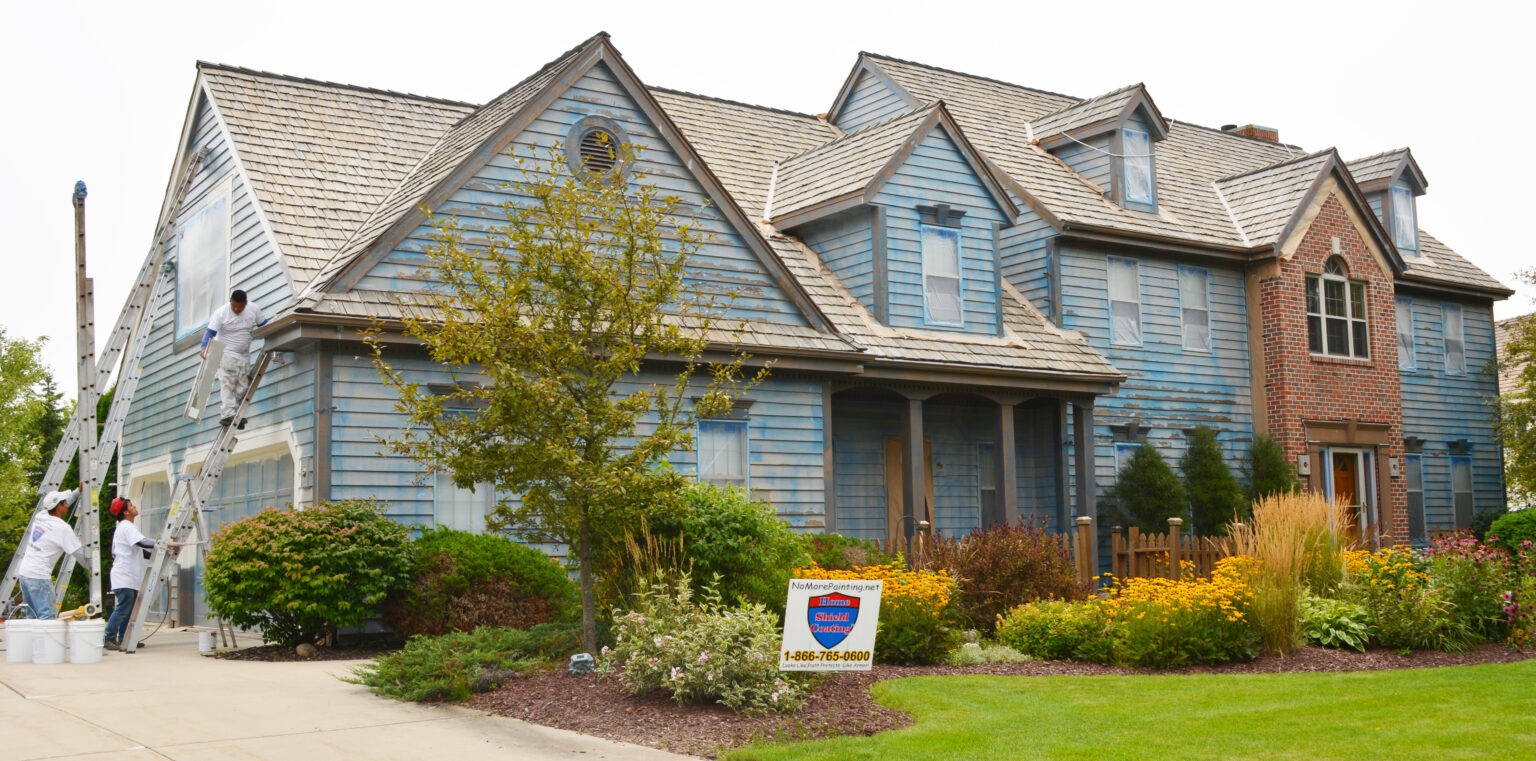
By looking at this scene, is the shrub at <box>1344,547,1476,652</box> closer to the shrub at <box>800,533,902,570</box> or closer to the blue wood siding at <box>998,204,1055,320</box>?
the shrub at <box>800,533,902,570</box>

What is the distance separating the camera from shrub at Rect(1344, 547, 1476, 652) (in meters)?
13.9

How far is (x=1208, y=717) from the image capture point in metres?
9.55

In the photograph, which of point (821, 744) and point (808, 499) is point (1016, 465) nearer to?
point (808, 499)

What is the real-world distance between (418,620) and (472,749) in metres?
5.46

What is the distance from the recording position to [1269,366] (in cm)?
2442

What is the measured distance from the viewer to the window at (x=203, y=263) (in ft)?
58.0

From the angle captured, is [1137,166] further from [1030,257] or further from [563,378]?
[563,378]

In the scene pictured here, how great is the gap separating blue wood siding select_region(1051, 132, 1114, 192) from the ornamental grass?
31.9 feet

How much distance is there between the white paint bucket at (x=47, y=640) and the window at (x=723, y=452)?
7.41 metres

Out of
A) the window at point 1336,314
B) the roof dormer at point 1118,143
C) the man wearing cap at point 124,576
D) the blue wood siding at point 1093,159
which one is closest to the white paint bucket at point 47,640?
the man wearing cap at point 124,576

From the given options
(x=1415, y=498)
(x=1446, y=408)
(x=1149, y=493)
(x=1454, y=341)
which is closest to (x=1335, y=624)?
(x=1149, y=493)

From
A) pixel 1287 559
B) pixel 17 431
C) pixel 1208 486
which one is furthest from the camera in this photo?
pixel 17 431

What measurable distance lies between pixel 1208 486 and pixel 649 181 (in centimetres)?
1103

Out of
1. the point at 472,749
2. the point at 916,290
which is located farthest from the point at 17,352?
the point at 472,749
